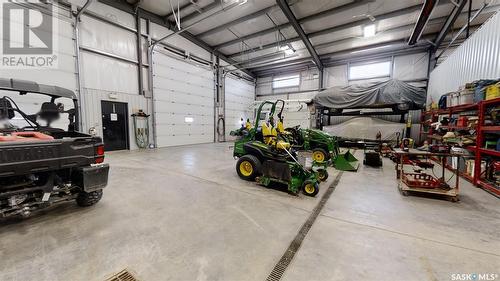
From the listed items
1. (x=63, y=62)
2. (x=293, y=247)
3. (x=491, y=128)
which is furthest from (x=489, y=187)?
(x=63, y=62)

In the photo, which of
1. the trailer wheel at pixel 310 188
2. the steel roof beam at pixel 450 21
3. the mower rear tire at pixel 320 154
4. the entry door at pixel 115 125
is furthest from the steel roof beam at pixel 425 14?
the entry door at pixel 115 125

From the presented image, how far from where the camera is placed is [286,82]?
13406mm

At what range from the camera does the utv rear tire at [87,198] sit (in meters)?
2.48

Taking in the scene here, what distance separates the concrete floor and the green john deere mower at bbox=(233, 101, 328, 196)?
277mm

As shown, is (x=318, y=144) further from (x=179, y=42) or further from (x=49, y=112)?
(x=179, y=42)

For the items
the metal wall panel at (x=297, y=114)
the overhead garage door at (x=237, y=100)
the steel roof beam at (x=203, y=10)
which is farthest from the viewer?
the overhead garage door at (x=237, y=100)

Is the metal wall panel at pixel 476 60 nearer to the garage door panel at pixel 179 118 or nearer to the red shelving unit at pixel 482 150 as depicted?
the red shelving unit at pixel 482 150

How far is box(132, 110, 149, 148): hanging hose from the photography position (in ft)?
25.8

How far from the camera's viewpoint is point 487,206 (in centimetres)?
270

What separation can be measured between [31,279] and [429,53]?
14.1m

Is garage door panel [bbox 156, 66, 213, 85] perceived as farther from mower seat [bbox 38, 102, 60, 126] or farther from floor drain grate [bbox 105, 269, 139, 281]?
floor drain grate [bbox 105, 269, 139, 281]

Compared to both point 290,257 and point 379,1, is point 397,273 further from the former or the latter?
point 379,1

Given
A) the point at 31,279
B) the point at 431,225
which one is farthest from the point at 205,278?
the point at 431,225

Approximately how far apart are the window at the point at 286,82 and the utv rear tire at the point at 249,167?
10575 mm
